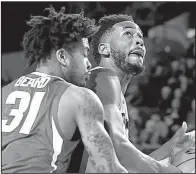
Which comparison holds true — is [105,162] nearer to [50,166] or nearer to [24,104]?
[50,166]

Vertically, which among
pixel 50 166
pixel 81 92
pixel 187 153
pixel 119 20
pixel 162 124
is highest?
pixel 119 20

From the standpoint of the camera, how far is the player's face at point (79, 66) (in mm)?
2600

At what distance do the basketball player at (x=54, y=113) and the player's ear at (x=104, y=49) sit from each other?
531mm

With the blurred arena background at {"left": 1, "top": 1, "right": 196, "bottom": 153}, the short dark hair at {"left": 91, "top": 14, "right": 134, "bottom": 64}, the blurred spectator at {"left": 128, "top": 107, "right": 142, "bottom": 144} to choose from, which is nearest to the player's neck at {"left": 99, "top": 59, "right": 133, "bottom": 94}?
the short dark hair at {"left": 91, "top": 14, "right": 134, "bottom": 64}

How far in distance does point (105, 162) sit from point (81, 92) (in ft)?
1.29

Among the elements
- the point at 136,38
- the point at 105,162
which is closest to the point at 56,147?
the point at 105,162

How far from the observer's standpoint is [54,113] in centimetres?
234

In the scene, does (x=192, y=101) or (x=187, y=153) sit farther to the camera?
(x=192, y=101)

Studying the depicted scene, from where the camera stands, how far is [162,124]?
21.0 feet

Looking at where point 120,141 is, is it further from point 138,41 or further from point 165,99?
point 165,99

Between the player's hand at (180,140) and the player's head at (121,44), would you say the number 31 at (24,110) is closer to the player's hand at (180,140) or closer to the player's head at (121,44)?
the player's head at (121,44)

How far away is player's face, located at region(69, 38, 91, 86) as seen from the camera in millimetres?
2600

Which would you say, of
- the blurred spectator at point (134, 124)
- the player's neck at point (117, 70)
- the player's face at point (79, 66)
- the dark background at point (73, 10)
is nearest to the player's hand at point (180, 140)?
the player's neck at point (117, 70)

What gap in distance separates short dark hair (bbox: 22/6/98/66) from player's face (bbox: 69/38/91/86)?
0.21ft
